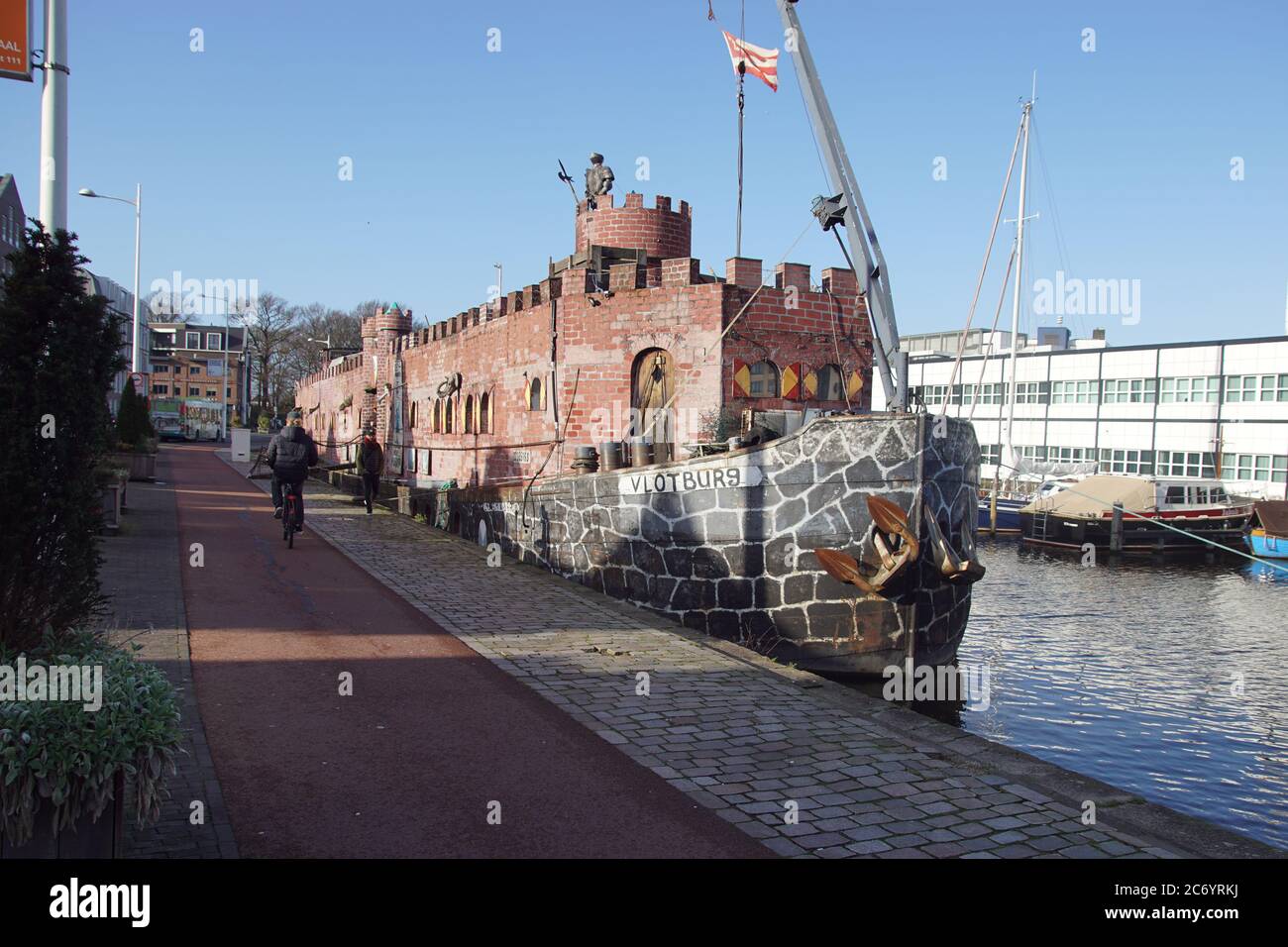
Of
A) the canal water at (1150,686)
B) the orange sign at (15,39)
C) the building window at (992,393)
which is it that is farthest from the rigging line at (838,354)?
the building window at (992,393)

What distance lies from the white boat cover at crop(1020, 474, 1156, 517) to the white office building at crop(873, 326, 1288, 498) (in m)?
2.80

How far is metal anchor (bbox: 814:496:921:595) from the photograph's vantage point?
10.5m

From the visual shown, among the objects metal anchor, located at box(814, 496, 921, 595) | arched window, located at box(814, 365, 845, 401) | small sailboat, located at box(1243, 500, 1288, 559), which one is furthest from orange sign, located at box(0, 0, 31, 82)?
small sailboat, located at box(1243, 500, 1288, 559)

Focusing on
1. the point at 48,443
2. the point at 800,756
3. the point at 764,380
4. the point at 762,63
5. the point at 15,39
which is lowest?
the point at 800,756

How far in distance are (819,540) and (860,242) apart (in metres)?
4.30

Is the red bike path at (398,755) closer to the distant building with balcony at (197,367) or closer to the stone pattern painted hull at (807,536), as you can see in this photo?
the stone pattern painted hull at (807,536)

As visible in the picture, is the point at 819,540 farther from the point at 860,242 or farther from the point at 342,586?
the point at 342,586

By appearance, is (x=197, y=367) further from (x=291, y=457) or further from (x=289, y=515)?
(x=289, y=515)

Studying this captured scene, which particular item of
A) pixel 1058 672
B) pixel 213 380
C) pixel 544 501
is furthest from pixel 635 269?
pixel 213 380

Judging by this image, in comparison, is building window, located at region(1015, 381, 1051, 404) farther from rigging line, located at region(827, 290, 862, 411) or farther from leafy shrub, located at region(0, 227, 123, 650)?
leafy shrub, located at region(0, 227, 123, 650)

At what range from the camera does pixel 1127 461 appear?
4697 centimetres

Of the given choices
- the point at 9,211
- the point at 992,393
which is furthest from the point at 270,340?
the point at 992,393

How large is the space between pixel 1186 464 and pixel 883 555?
132ft

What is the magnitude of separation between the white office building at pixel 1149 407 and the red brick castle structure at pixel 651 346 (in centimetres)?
2009
